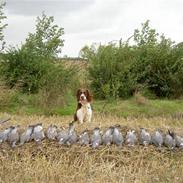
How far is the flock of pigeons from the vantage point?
7906 mm

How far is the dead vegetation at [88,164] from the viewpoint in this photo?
618 centimetres

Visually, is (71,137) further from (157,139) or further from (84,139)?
(157,139)

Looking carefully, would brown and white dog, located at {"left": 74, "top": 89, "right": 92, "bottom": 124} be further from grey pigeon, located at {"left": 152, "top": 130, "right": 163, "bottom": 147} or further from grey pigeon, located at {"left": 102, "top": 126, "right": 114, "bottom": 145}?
grey pigeon, located at {"left": 152, "top": 130, "right": 163, "bottom": 147}

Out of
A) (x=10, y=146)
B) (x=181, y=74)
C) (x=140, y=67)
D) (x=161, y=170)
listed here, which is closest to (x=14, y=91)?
(x=140, y=67)

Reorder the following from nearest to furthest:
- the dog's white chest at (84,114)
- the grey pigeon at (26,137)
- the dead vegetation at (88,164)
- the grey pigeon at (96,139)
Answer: the dead vegetation at (88,164), the grey pigeon at (96,139), the grey pigeon at (26,137), the dog's white chest at (84,114)

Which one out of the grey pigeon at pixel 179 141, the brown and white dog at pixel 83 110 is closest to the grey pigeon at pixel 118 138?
the grey pigeon at pixel 179 141

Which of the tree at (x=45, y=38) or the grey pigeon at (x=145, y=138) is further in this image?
the tree at (x=45, y=38)

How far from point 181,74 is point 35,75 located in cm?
620

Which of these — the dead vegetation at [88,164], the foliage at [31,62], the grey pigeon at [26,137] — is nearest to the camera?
the dead vegetation at [88,164]

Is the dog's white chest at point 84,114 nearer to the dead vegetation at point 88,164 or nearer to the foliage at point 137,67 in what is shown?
the dead vegetation at point 88,164

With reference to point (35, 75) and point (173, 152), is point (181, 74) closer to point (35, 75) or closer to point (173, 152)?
point (35, 75)

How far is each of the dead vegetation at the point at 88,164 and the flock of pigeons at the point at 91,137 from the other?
107 millimetres

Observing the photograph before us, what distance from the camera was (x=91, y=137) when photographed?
803 centimetres

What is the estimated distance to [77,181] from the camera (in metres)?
6.03
